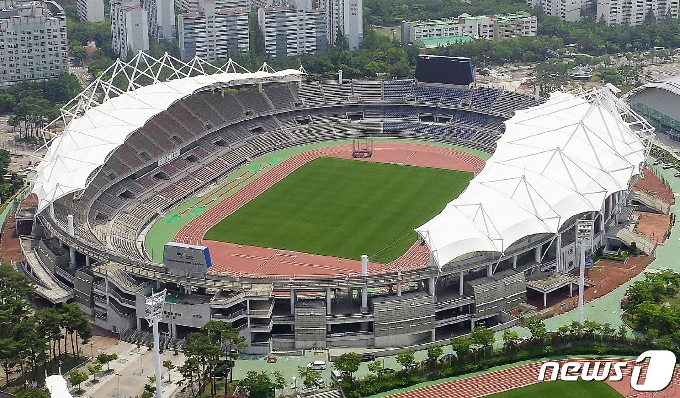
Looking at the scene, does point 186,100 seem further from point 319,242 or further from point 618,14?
point 618,14

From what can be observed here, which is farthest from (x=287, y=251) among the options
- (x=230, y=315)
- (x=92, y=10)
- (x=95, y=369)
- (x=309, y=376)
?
(x=92, y=10)

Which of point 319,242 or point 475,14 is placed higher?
point 475,14

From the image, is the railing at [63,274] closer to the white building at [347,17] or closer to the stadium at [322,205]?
the stadium at [322,205]

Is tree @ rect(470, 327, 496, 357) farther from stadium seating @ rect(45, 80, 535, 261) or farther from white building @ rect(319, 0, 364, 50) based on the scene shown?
white building @ rect(319, 0, 364, 50)

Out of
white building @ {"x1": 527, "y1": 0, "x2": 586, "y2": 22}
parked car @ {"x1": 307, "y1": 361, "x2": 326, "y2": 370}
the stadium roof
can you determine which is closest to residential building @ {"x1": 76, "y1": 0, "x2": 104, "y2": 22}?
white building @ {"x1": 527, "y1": 0, "x2": 586, "y2": 22}

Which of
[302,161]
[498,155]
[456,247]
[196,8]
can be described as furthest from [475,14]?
[456,247]
